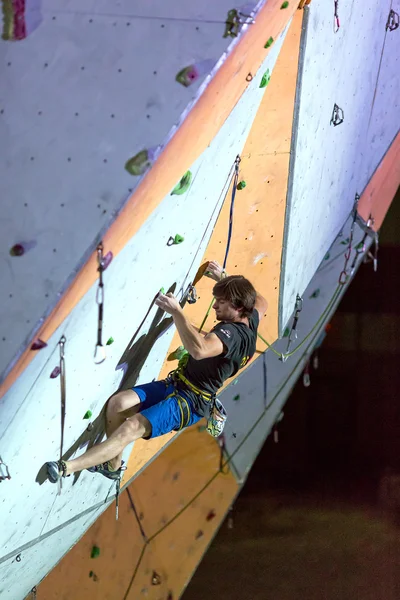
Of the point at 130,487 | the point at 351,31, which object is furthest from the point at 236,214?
the point at 130,487

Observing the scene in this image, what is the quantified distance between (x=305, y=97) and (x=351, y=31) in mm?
340

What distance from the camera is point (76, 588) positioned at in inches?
139

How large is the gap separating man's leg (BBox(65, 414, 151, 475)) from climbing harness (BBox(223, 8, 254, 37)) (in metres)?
1.11

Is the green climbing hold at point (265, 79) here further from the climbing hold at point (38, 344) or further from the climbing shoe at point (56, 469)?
the climbing shoe at point (56, 469)

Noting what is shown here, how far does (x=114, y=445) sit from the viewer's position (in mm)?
2094

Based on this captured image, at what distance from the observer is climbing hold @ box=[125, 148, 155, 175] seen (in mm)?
1568

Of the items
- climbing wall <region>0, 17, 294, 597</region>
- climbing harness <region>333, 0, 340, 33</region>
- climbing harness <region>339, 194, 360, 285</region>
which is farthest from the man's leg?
climbing harness <region>339, 194, 360, 285</region>

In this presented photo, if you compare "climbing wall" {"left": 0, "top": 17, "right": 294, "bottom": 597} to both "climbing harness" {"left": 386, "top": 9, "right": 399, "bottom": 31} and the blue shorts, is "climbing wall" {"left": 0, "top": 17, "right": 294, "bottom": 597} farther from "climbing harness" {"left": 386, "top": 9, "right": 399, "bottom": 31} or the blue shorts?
"climbing harness" {"left": 386, "top": 9, "right": 399, "bottom": 31}

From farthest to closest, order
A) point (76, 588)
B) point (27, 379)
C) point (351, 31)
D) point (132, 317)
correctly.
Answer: point (76, 588), point (351, 31), point (132, 317), point (27, 379)

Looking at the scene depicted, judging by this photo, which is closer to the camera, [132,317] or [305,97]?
[132,317]

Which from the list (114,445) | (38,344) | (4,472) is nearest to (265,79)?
(38,344)

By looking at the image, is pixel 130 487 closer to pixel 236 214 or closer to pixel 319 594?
pixel 319 594

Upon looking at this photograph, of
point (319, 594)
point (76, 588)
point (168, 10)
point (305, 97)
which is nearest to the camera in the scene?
point (168, 10)

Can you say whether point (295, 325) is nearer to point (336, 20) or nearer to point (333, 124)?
point (333, 124)
